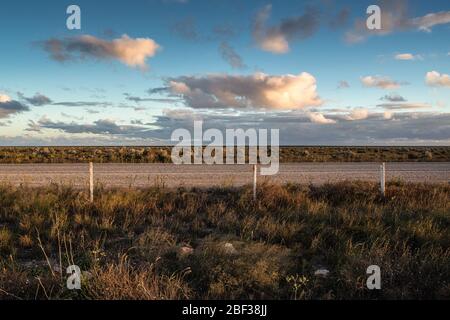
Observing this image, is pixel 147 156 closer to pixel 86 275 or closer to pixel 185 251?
pixel 185 251

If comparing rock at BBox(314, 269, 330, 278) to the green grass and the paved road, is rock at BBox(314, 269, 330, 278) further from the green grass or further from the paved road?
the paved road

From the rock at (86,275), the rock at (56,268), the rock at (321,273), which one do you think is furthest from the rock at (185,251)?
the rock at (321,273)

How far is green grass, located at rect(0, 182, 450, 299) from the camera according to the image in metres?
5.50

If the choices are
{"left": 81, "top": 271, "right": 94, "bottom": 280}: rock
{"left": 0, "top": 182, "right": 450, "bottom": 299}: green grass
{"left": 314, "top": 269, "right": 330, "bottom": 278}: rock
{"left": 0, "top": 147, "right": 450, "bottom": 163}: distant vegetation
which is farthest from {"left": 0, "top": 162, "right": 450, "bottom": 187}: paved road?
{"left": 0, "top": 147, "right": 450, "bottom": 163}: distant vegetation

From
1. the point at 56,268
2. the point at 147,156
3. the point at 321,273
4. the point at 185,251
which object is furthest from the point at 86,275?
the point at 147,156

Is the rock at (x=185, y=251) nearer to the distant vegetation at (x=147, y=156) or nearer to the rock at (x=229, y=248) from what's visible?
the rock at (x=229, y=248)

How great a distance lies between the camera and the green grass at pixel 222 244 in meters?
5.50

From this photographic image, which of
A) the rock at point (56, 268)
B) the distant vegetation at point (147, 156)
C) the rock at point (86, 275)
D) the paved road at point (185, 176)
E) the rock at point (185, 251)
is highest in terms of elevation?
the distant vegetation at point (147, 156)

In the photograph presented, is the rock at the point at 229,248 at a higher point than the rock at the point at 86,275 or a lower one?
higher

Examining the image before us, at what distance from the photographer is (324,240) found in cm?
774

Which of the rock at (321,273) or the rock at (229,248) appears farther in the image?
the rock at (229,248)
